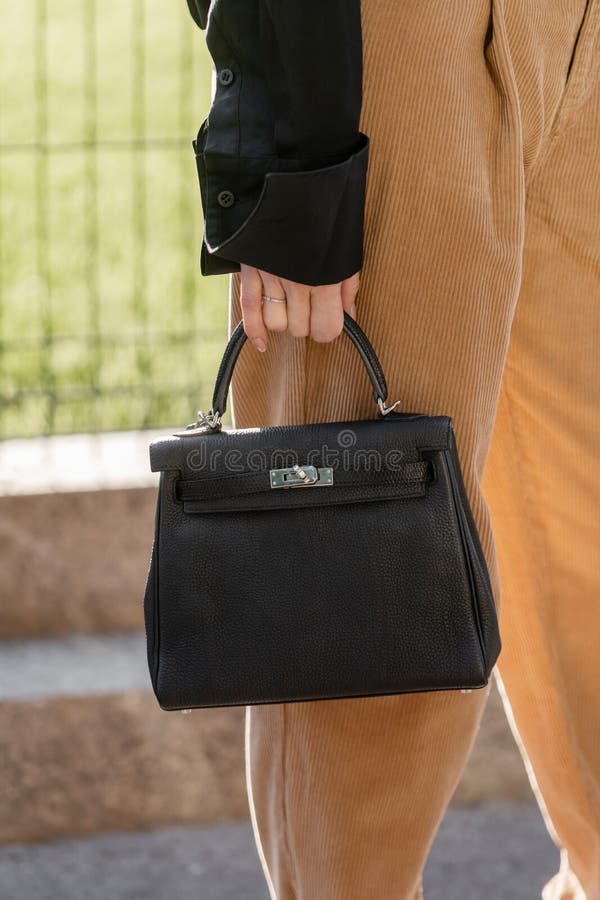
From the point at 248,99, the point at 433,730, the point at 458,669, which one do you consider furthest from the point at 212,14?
the point at 433,730

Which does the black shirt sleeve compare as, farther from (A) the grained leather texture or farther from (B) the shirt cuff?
(A) the grained leather texture

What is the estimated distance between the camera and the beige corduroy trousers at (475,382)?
49.5 inches

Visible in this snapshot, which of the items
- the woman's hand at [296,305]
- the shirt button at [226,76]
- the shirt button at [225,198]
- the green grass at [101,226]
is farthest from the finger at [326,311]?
the green grass at [101,226]

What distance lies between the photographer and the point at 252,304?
4.30 ft

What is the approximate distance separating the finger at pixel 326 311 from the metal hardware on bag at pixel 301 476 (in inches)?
5.6

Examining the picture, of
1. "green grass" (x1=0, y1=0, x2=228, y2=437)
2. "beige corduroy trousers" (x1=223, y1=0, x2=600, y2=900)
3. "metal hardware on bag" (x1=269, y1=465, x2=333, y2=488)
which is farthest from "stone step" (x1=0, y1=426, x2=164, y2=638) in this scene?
"metal hardware on bag" (x1=269, y1=465, x2=333, y2=488)

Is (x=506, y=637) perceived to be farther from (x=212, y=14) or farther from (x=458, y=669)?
(x=212, y=14)

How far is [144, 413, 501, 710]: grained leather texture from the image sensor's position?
127 cm

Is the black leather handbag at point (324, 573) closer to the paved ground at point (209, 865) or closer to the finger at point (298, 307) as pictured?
the finger at point (298, 307)

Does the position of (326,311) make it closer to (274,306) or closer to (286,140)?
(274,306)

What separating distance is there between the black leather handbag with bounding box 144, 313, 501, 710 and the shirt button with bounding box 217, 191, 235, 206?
0.60 feet

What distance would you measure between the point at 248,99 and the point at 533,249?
1.36ft

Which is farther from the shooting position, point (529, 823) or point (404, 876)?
point (529, 823)

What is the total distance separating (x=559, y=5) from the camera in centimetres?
131
